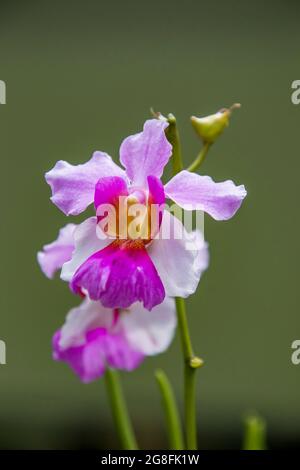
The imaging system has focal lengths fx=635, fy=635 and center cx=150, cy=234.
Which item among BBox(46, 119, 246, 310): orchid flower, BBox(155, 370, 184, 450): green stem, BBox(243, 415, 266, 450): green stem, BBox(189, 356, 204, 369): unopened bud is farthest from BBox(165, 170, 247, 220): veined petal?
BBox(243, 415, 266, 450): green stem

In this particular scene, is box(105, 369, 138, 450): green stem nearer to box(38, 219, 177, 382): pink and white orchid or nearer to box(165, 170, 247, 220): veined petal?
box(38, 219, 177, 382): pink and white orchid

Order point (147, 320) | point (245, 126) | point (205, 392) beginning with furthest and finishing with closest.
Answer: point (205, 392) < point (245, 126) < point (147, 320)

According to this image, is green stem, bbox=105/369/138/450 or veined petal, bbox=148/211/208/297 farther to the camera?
green stem, bbox=105/369/138/450

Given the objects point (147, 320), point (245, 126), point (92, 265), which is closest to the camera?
point (92, 265)

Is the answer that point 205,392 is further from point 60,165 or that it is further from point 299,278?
point 60,165

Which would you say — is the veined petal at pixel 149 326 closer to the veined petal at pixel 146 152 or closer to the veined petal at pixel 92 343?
the veined petal at pixel 92 343

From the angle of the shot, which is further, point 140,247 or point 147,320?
point 147,320

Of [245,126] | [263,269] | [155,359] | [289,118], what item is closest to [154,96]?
[245,126]
